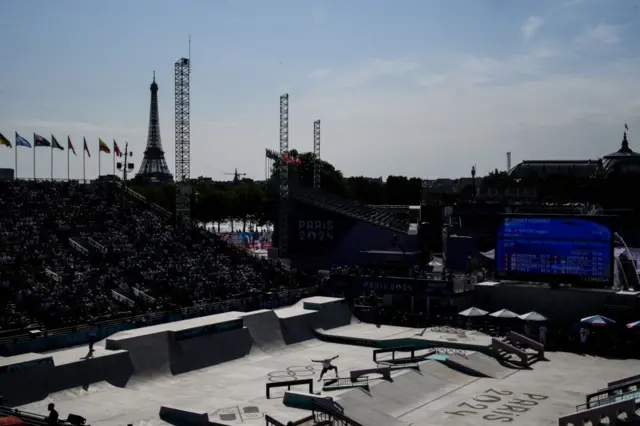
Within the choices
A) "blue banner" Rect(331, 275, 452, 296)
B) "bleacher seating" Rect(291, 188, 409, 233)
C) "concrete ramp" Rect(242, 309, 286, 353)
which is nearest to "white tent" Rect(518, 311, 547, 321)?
"blue banner" Rect(331, 275, 452, 296)

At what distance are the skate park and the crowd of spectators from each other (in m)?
6.57

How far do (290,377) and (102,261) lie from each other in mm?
19487

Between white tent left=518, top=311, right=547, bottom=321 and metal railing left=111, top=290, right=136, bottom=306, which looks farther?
metal railing left=111, top=290, right=136, bottom=306

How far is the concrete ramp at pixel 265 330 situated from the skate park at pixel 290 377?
2.8 inches

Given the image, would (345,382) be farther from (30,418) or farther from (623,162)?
(623,162)

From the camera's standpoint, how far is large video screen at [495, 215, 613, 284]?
39.2 meters

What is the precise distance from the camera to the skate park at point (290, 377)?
24.3 metres

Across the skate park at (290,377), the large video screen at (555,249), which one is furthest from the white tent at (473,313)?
the large video screen at (555,249)

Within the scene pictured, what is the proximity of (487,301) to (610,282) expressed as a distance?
23.2 ft

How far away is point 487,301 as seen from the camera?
42.5m

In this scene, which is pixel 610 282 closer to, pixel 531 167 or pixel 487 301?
pixel 487 301

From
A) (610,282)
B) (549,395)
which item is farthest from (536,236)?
(549,395)

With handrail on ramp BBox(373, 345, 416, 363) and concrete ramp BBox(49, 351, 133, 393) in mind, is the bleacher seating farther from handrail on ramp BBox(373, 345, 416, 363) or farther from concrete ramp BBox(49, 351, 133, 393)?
concrete ramp BBox(49, 351, 133, 393)

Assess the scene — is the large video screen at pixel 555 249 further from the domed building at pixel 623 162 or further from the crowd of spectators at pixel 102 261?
the domed building at pixel 623 162
